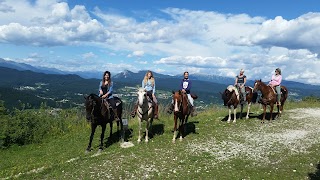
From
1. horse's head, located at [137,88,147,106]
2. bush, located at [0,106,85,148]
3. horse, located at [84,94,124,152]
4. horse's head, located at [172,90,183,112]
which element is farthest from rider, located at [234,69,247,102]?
bush, located at [0,106,85,148]

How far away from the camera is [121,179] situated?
39.5 ft

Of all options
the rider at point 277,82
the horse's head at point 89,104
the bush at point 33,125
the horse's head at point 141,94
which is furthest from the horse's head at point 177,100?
the bush at point 33,125

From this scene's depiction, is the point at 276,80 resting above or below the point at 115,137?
above

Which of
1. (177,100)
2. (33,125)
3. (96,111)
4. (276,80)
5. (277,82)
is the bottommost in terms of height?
(33,125)

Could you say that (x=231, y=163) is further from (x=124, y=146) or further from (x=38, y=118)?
(x=38, y=118)

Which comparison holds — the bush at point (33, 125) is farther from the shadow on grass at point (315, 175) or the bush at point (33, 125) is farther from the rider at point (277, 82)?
the shadow on grass at point (315, 175)

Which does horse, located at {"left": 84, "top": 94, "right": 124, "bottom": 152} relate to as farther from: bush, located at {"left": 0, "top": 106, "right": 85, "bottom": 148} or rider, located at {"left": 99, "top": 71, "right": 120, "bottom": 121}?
bush, located at {"left": 0, "top": 106, "right": 85, "bottom": 148}

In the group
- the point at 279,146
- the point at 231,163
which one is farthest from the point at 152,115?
the point at 279,146

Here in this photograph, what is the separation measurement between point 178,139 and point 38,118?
12502 millimetres

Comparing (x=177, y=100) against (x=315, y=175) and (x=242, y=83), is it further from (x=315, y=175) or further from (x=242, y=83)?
(x=242, y=83)

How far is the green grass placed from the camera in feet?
42.0

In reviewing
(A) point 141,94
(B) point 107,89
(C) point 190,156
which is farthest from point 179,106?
(B) point 107,89

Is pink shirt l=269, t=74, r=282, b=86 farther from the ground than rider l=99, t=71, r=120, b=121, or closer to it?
farther from the ground

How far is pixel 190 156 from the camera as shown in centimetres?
1491
